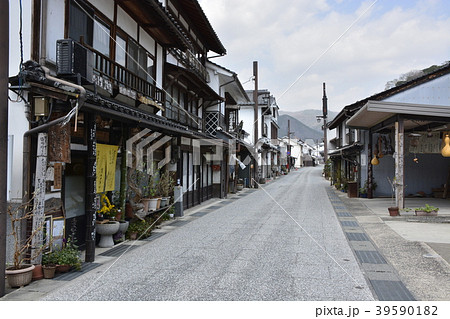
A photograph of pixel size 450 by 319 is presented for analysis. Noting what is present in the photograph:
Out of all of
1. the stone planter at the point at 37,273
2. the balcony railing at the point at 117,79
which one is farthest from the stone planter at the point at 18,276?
the balcony railing at the point at 117,79

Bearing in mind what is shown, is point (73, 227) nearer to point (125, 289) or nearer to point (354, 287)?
point (125, 289)

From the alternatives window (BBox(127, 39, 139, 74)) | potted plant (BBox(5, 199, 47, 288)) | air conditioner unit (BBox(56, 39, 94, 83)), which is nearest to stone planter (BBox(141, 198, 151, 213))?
window (BBox(127, 39, 139, 74))

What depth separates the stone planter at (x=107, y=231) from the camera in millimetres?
9008

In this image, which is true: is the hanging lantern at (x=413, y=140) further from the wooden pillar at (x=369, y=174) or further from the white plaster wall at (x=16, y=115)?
the white plaster wall at (x=16, y=115)

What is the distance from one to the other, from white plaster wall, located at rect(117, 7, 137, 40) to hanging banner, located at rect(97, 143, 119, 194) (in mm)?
3995

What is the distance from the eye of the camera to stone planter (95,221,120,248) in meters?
9.01

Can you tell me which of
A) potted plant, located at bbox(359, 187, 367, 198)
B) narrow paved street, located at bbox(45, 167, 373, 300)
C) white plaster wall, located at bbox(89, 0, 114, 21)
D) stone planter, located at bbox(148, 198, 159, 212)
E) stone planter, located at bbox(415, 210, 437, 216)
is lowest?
narrow paved street, located at bbox(45, 167, 373, 300)

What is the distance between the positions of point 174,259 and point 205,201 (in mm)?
13041

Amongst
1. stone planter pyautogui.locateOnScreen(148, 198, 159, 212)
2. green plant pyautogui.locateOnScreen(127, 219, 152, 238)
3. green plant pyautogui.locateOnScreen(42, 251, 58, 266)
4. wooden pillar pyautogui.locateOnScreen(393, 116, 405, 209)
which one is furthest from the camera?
wooden pillar pyautogui.locateOnScreen(393, 116, 405, 209)

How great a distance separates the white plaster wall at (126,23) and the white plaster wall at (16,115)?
12.9 feet

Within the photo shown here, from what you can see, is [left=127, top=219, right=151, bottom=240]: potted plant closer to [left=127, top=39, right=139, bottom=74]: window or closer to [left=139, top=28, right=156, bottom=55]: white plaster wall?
[left=127, top=39, right=139, bottom=74]: window

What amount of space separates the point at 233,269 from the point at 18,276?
399 cm

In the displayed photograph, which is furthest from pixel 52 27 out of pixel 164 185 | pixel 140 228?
pixel 164 185

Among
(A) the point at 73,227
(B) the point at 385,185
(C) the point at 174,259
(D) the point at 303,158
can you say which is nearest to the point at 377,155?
(B) the point at 385,185
